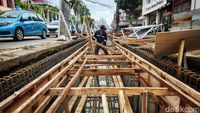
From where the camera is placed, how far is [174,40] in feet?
12.5

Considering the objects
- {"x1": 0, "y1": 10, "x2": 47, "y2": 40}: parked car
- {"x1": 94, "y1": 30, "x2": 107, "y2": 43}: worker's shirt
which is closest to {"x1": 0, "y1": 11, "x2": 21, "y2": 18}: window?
{"x1": 0, "y1": 10, "x2": 47, "y2": 40}: parked car

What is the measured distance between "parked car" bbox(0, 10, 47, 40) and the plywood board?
886 centimetres

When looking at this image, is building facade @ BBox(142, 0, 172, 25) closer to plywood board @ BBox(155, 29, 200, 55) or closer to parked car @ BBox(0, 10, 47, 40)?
parked car @ BBox(0, 10, 47, 40)

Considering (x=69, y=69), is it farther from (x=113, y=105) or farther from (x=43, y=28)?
(x=43, y=28)

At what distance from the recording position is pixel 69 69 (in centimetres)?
432

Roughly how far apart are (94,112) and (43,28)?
1053cm

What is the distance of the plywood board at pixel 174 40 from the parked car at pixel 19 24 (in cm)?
886

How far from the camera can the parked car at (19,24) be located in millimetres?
10859

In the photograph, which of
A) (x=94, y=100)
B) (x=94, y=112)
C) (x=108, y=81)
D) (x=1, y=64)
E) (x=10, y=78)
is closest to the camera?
(x=10, y=78)

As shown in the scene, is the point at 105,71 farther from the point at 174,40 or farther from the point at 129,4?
the point at 129,4

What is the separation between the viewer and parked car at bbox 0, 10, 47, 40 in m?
10.9

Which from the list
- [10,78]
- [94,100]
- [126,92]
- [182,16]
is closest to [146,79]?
[126,92]
